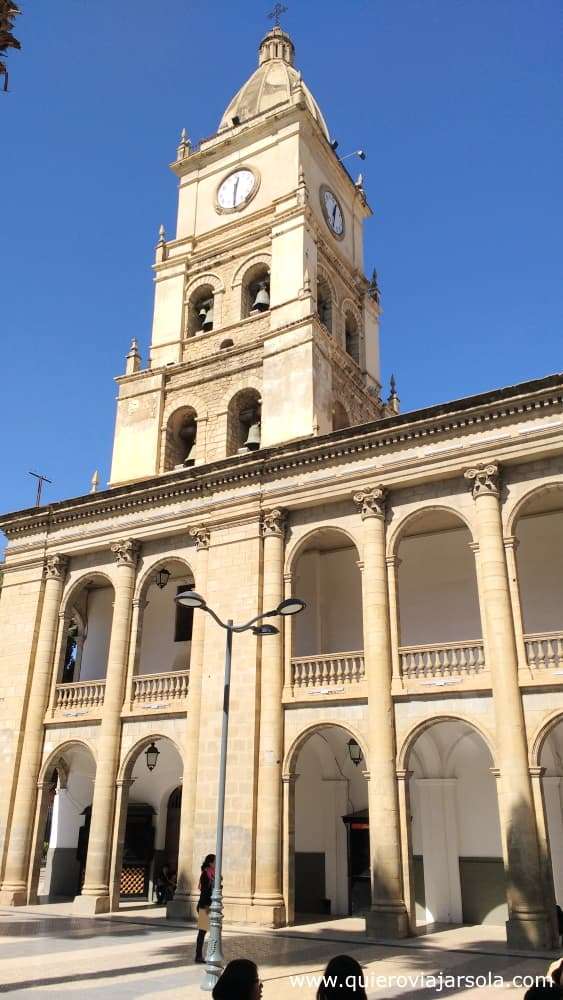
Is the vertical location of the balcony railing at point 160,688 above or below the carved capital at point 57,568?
below

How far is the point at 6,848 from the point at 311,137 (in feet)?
81.4

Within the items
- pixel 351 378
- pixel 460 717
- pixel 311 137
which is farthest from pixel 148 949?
pixel 311 137

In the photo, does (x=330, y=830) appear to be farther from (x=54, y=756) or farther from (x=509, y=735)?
(x=54, y=756)

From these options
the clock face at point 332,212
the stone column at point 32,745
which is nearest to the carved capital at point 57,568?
the stone column at point 32,745

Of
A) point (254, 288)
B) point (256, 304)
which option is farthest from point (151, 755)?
point (254, 288)

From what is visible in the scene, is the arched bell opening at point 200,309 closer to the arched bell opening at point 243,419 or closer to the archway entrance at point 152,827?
the arched bell opening at point 243,419

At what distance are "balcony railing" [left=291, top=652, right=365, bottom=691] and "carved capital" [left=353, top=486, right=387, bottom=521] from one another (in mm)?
3287

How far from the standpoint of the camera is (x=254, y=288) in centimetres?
2705

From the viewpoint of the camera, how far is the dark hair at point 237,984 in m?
3.52

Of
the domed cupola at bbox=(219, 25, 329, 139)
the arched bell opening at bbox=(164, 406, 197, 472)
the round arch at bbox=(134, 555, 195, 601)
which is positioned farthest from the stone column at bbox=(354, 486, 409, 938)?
the domed cupola at bbox=(219, 25, 329, 139)

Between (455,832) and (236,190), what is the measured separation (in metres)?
22.4

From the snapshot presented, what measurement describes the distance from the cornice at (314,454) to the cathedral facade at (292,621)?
0.06 meters

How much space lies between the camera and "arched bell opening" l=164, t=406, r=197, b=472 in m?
25.2

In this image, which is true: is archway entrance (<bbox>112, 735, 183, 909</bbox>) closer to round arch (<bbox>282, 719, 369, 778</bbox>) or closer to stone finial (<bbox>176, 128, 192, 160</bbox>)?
round arch (<bbox>282, 719, 369, 778</bbox>)
